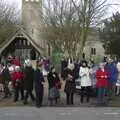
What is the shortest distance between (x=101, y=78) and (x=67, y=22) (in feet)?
149

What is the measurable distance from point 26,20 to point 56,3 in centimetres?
3564

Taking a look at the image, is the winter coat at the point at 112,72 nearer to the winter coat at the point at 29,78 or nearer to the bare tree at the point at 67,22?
the winter coat at the point at 29,78

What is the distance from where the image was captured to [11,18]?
8050cm

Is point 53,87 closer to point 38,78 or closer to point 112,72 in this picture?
point 38,78

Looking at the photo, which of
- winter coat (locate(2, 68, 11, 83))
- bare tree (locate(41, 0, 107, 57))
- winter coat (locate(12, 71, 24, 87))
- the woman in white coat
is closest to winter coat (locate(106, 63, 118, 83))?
the woman in white coat

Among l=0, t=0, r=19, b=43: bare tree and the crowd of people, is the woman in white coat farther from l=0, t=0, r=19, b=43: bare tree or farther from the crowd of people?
l=0, t=0, r=19, b=43: bare tree

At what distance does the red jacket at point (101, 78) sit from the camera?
856 inches

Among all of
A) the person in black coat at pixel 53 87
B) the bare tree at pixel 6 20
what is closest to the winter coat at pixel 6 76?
the person in black coat at pixel 53 87
